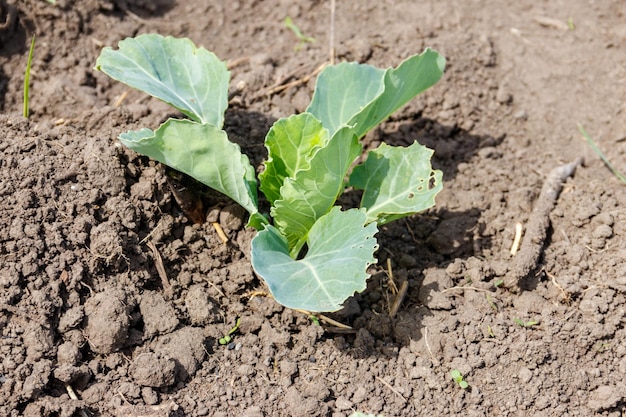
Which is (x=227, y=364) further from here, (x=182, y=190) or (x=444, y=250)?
(x=444, y=250)

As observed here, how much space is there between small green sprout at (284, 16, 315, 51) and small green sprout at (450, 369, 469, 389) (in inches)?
75.7

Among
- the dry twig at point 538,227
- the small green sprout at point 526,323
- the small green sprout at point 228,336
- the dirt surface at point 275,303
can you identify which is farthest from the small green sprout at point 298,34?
the small green sprout at point 526,323

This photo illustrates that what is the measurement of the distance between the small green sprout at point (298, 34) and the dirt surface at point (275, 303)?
23 cm

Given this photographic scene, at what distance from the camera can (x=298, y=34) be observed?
3734mm

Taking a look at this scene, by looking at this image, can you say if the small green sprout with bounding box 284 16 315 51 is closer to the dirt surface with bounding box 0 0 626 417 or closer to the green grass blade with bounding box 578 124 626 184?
the dirt surface with bounding box 0 0 626 417

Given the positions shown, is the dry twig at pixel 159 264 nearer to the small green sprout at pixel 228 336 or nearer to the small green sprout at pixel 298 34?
the small green sprout at pixel 228 336

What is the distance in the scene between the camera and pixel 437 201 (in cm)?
306

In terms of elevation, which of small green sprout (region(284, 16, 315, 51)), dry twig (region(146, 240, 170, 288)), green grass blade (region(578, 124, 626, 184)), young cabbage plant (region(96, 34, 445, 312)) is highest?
young cabbage plant (region(96, 34, 445, 312))

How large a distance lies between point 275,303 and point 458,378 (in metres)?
0.71

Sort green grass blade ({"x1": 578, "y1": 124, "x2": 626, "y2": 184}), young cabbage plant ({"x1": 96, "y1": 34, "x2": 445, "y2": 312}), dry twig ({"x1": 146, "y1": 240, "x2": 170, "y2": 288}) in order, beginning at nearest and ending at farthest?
young cabbage plant ({"x1": 96, "y1": 34, "x2": 445, "y2": 312})
dry twig ({"x1": 146, "y1": 240, "x2": 170, "y2": 288})
green grass blade ({"x1": 578, "y1": 124, "x2": 626, "y2": 184})

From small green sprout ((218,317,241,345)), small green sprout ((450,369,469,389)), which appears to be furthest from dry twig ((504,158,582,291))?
small green sprout ((218,317,241,345))

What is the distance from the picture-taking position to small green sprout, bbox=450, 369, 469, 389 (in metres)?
2.42

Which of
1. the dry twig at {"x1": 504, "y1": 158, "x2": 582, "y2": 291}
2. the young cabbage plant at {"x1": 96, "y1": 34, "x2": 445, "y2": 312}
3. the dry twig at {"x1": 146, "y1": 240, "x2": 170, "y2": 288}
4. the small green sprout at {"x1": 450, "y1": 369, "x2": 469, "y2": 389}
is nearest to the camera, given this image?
the young cabbage plant at {"x1": 96, "y1": 34, "x2": 445, "y2": 312}

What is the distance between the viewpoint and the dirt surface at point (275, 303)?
2311 mm
